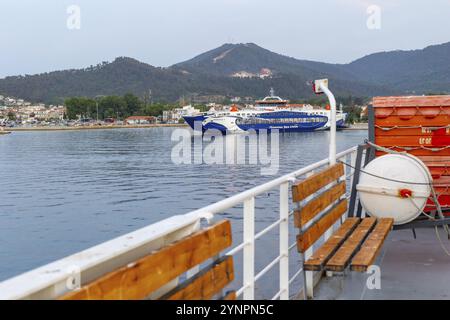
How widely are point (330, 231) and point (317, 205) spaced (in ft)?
3.97

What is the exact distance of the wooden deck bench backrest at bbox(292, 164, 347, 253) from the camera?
3.80 m

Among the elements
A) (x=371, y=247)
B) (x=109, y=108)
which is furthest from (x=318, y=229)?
(x=109, y=108)

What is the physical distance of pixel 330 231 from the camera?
5.42 m

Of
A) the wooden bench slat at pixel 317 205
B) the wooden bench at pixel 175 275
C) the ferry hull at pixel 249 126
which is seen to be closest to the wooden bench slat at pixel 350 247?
the wooden bench slat at pixel 317 205

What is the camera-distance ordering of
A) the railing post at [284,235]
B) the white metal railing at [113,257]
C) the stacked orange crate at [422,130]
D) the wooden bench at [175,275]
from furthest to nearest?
the stacked orange crate at [422,130] < the railing post at [284,235] < the wooden bench at [175,275] < the white metal railing at [113,257]

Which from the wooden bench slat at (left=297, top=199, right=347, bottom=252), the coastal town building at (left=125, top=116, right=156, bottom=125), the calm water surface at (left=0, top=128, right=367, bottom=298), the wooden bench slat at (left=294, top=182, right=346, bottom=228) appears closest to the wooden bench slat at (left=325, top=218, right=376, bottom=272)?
the wooden bench slat at (left=297, top=199, right=347, bottom=252)

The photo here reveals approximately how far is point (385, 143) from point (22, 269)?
386 inches

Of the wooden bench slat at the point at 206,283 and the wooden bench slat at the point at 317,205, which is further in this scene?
the wooden bench slat at the point at 317,205

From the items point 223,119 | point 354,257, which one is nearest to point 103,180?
point 354,257

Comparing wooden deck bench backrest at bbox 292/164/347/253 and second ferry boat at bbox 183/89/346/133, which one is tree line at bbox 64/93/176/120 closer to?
second ferry boat at bbox 183/89/346/133

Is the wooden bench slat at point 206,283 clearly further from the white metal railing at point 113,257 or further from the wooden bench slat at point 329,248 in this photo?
the wooden bench slat at point 329,248

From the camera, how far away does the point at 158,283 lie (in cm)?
198

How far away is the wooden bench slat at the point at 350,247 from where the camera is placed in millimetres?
3736

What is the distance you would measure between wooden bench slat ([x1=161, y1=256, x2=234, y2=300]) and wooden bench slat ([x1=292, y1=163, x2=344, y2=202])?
1257 mm
